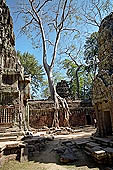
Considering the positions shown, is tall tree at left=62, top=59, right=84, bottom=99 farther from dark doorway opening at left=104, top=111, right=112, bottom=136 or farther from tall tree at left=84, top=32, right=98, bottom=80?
dark doorway opening at left=104, top=111, right=112, bottom=136

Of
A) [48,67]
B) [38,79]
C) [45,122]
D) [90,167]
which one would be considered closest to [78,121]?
[45,122]

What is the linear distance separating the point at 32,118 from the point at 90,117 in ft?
23.7

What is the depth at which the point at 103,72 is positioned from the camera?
7398mm

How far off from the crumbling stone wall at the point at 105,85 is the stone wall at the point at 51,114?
321 inches

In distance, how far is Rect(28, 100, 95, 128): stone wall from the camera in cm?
1573

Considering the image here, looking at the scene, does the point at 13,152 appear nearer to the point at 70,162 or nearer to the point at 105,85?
the point at 70,162

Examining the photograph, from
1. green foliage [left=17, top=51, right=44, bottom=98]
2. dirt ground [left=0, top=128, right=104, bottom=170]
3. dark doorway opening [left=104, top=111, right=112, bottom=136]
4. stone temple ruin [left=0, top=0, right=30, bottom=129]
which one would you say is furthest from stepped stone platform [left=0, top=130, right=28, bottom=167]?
green foliage [left=17, top=51, right=44, bottom=98]

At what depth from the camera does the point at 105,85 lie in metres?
6.77

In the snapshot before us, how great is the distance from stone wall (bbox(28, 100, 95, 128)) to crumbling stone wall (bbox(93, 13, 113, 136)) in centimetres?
815

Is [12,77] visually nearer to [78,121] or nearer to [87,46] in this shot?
[78,121]

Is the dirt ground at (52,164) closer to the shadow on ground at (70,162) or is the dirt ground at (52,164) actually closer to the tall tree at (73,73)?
the shadow on ground at (70,162)

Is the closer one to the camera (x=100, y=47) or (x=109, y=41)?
(x=109, y=41)

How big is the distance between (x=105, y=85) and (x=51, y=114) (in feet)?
33.9

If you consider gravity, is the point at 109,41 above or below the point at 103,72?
above
